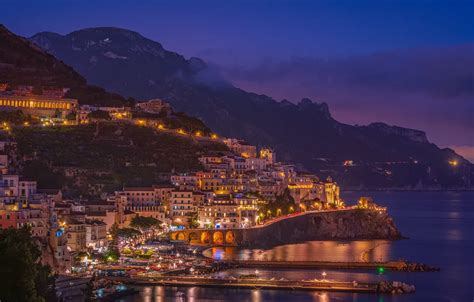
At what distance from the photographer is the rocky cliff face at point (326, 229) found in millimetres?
69875

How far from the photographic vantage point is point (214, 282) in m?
48.2

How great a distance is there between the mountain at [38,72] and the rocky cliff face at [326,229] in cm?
2239

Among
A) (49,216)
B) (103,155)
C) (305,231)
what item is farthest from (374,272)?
(103,155)

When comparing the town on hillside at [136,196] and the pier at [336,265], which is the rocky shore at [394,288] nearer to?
the pier at [336,265]

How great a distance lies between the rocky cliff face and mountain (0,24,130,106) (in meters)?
22.4

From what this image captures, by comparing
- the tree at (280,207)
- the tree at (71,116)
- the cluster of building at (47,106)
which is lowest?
the tree at (280,207)

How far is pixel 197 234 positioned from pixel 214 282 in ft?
57.8

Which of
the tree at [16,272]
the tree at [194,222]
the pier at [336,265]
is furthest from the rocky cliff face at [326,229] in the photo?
the tree at [16,272]

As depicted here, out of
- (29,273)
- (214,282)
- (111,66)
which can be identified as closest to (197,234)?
(214,282)

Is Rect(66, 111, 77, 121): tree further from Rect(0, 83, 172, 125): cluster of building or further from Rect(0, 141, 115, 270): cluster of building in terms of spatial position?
Rect(0, 141, 115, 270): cluster of building

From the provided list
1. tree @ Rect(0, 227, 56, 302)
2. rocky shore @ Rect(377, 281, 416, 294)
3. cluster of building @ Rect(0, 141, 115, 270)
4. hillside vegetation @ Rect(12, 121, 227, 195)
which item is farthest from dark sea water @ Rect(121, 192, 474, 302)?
tree @ Rect(0, 227, 56, 302)

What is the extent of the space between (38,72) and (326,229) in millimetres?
32787

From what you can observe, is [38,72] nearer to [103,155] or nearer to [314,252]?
[103,155]

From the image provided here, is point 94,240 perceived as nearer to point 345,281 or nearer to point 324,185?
point 345,281
